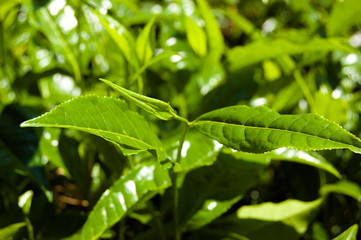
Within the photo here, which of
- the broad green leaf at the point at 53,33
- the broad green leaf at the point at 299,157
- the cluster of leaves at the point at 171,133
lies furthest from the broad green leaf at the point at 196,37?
the broad green leaf at the point at 299,157

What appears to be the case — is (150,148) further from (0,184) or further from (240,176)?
(0,184)

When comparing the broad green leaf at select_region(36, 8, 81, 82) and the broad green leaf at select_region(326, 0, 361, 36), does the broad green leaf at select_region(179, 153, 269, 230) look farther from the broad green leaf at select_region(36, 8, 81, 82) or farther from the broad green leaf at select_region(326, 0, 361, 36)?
the broad green leaf at select_region(326, 0, 361, 36)

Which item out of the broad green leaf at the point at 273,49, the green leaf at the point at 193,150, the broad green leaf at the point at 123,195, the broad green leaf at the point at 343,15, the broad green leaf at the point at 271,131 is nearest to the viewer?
the broad green leaf at the point at 271,131

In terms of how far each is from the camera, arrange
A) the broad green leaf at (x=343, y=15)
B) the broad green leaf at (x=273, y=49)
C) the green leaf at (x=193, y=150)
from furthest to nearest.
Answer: the broad green leaf at (x=343, y=15)
the broad green leaf at (x=273, y=49)
the green leaf at (x=193, y=150)

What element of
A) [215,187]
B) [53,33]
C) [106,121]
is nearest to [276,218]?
[215,187]

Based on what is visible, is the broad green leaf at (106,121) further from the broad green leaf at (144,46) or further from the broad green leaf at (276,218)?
the broad green leaf at (276,218)

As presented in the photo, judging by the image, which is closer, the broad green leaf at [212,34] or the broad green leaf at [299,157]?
the broad green leaf at [299,157]

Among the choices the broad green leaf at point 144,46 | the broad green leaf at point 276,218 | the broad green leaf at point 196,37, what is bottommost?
the broad green leaf at point 276,218
